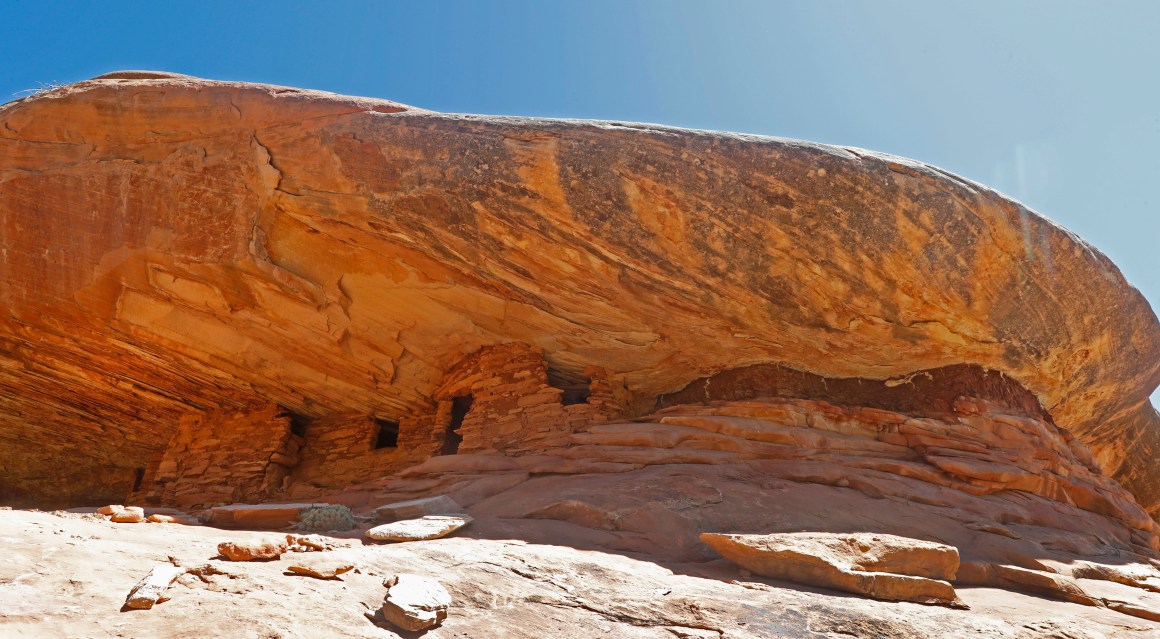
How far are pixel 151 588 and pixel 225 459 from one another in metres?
6.54

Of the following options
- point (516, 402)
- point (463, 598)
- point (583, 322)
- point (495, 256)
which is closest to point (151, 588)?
point (463, 598)

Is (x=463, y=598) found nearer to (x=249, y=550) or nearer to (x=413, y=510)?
(x=249, y=550)

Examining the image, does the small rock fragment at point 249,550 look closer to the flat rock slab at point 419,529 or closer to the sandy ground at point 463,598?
the sandy ground at point 463,598

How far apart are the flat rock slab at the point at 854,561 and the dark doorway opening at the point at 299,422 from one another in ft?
20.2

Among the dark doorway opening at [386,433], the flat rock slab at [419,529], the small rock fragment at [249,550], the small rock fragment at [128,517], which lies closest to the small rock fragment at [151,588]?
the small rock fragment at [249,550]

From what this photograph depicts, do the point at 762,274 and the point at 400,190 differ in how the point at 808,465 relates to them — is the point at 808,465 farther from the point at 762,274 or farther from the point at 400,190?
the point at 400,190

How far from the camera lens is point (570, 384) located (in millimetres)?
8641

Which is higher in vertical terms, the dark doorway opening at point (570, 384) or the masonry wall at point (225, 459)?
the dark doorway opening at point (570, 384)

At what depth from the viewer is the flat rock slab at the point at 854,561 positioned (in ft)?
13.3

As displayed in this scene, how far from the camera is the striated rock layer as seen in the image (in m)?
6.52

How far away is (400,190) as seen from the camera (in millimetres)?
6762

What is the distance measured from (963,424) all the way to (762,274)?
2383 mm

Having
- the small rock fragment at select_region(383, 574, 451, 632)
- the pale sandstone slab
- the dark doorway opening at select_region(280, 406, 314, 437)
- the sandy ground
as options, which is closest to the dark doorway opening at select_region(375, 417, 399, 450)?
the dark doorway opening at select_region(280, 406, 314, 437)

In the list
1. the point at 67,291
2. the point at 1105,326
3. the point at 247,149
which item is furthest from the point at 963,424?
the point at 67,291
